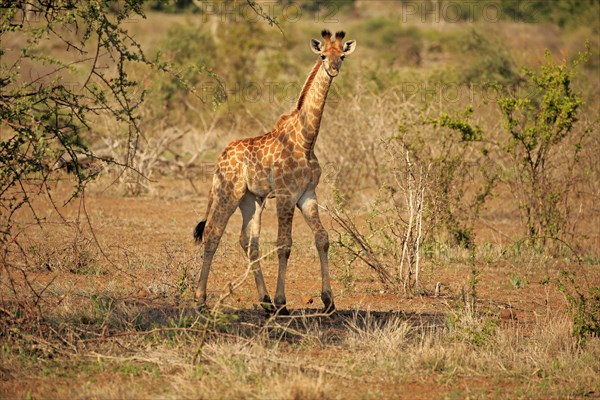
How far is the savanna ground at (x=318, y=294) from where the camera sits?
20.0ft

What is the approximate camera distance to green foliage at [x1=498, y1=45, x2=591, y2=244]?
11.5 m

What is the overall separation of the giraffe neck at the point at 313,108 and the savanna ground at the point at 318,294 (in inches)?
31.1

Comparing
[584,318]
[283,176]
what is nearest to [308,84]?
[283,176]

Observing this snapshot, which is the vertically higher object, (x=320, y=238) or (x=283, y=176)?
(x=283, y=176)

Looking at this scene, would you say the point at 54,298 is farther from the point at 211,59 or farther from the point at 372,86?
the point at 211,59

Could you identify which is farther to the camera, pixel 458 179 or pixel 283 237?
pixel 458 179

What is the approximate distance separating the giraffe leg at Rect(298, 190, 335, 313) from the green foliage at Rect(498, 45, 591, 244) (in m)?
4.36

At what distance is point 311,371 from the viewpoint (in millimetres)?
6164

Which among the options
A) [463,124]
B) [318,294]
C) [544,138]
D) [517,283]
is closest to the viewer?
[318,294]

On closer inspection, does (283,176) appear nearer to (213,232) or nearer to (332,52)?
(213,232)

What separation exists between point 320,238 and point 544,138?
501 centimetres

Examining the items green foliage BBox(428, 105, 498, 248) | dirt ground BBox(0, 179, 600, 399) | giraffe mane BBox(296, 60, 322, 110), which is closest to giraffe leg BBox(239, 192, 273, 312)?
dirt ground BBox(0, 179, 600, 399)

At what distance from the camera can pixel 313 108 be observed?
26.3 feet

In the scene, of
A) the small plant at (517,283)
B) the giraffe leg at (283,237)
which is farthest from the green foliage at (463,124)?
the giraffe leg at (283,237)
